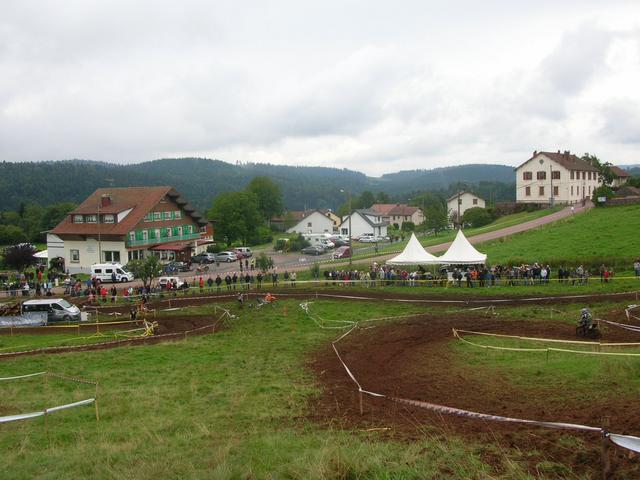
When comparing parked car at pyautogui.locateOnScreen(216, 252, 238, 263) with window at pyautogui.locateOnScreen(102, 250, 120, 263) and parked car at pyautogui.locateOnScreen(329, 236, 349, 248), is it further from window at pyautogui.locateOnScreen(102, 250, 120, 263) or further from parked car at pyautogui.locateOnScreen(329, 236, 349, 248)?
parked car at pyautogui.locateOnScreen(329, 236, 349, 248)

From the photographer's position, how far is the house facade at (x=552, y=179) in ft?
301

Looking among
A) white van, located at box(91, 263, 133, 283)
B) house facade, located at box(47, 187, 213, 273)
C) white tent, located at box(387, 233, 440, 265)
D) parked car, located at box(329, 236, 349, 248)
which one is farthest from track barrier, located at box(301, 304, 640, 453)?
parked car, located at box(329, 236, 349, 248)

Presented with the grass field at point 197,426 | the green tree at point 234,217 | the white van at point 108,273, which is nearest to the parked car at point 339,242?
the green tree at point 234,217

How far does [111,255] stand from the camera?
73938 millimetres

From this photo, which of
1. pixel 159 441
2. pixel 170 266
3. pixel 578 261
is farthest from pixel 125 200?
pixel 159 441

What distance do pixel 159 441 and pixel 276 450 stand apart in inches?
141

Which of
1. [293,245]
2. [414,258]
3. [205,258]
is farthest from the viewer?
[293,245]

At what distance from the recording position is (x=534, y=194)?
3748 inches

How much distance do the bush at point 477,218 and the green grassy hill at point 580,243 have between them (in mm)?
23571

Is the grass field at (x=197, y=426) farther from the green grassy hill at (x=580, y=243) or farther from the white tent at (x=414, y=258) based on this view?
the green grassy hill at (x=580, y=243)

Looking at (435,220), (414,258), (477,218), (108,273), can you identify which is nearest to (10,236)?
(108,273)

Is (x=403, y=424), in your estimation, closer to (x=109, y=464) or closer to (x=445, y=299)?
(x=109, y=464)

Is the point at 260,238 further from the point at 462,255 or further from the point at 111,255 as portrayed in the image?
the point at 462,255

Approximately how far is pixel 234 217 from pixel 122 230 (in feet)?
114
